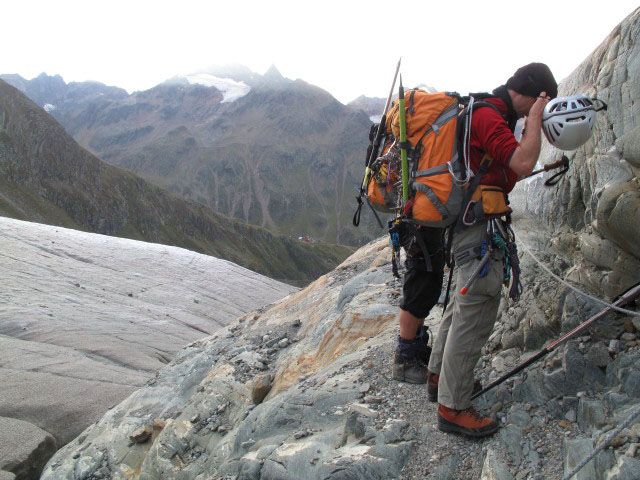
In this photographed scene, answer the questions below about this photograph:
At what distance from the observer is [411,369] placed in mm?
7363

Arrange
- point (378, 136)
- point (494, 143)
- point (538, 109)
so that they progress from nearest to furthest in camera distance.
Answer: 1. point (538, 109)
2. point (494, 143)
3. point (378, 136)

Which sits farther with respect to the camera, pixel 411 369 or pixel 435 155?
pixel 411 369

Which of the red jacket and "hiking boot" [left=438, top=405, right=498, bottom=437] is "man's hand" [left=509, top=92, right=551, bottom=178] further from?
"hiking boot" [left=438, top=405, right=498, bottom=437]

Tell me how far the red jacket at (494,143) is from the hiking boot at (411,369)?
10.2ft

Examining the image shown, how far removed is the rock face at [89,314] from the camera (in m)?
20.9

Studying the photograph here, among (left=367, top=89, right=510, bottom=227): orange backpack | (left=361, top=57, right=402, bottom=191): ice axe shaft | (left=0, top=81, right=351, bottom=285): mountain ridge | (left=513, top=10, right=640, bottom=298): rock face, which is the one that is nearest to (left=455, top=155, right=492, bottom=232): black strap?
(left=367, top=89, right=510, bottom=227): orange backpack

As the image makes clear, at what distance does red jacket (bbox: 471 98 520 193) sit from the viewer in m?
5.09

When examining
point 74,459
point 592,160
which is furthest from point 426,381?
point 74,459

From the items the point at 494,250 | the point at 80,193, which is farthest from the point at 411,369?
the point at 80,193

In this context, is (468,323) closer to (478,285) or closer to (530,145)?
(478,285)

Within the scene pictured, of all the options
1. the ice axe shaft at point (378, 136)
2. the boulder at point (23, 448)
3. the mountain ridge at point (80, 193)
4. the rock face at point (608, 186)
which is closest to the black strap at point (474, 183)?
the ice axe shaft at point (378, 136)

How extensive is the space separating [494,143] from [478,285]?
1.67m

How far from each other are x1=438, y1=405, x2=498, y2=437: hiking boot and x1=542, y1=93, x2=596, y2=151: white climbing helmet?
11.0 ft

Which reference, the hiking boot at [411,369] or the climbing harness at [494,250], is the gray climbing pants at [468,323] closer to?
the climbing harness at [494,250]
